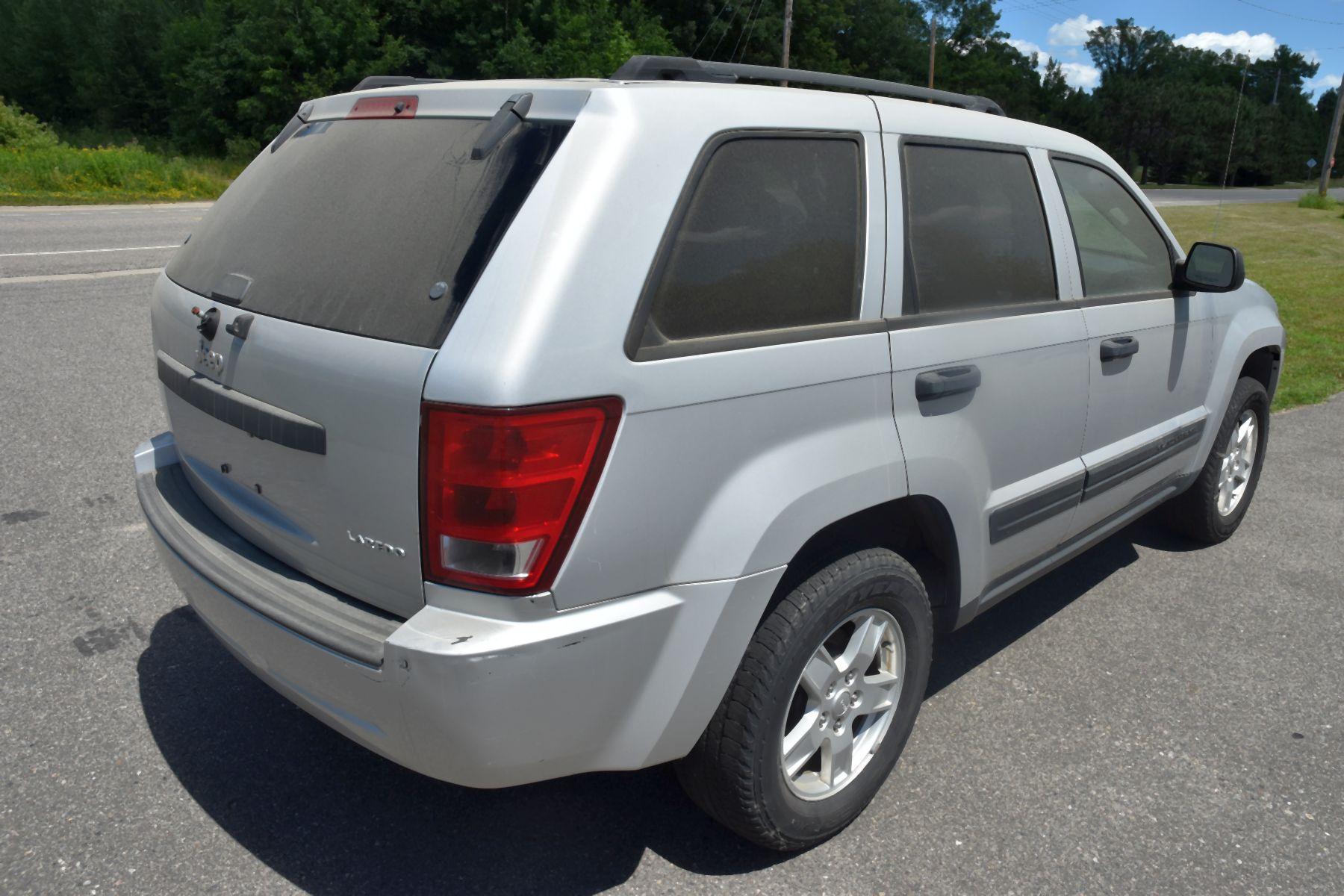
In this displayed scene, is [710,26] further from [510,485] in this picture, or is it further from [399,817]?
[510,485]

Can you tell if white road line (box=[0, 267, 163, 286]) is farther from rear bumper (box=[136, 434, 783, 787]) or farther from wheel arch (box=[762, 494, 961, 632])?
wheel arch (box=[762, 494, 961, 632])

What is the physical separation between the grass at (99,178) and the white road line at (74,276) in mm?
9251

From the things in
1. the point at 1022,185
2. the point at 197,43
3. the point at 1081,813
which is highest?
the point at 197,43

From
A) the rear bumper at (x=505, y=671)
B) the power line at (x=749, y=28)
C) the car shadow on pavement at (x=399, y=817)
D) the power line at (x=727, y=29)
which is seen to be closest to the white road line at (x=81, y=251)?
the car shadow on pavement at (x=399, y=817)

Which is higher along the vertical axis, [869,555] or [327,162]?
[327,162]

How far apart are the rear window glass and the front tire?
3.53 feet

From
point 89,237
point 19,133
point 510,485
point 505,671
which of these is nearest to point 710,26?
point 19,133

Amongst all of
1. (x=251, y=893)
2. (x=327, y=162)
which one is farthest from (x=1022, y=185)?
(x=251, y=893)

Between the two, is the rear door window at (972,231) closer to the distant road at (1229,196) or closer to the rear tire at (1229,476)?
the rear tire at (1229,476)

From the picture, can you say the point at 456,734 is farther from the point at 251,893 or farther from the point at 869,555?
the point at 869,555

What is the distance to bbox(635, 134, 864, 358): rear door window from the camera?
2.20 m

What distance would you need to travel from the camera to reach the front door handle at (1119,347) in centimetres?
345

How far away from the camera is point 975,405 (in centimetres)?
287

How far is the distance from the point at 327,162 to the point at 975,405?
1.84 m
